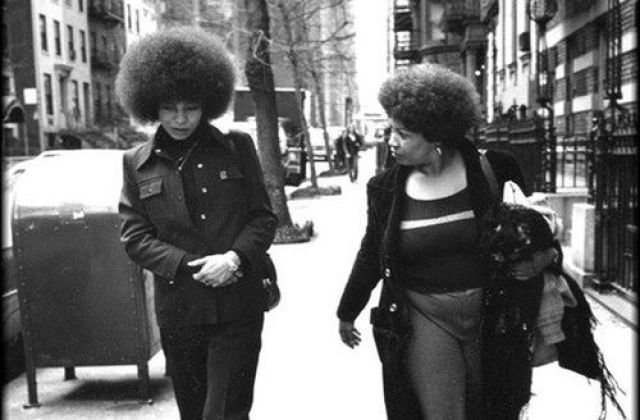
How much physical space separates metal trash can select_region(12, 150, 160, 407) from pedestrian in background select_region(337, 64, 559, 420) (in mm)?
2488

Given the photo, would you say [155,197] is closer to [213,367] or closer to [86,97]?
[213,367]

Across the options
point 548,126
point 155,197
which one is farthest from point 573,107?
point 155,197

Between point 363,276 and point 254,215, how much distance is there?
1.81ft

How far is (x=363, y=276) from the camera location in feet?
13.0

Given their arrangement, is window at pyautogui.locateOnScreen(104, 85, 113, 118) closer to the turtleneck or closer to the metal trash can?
the metal trash can

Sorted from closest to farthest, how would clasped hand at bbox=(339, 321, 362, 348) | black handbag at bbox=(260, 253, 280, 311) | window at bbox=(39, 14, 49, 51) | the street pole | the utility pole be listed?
clasped hand at bbox=(339, 321, 362, 348) < black handbag at bbox=(260, 253, 280, 311) < the street pole < the utility pole < window at bbox=(39, 14, 49, 51)

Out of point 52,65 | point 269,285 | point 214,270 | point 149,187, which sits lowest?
point 269,285

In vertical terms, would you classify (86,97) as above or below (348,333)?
above

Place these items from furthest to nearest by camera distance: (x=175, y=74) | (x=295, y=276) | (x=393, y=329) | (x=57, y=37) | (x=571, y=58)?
(x=57, y=37), (x=571, y=58), (x=295, y=276), (x=175, y=74), (x=393, y=329)

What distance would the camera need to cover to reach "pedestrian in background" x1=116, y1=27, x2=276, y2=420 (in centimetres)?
390

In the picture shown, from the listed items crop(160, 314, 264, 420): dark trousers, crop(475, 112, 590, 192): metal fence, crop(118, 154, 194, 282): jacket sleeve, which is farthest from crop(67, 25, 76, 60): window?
crop(160, 314, 264, 420): dark trousers

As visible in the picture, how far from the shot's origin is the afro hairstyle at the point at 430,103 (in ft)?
12.2

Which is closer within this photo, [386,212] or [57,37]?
[386,212]

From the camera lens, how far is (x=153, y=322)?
6.07 m
